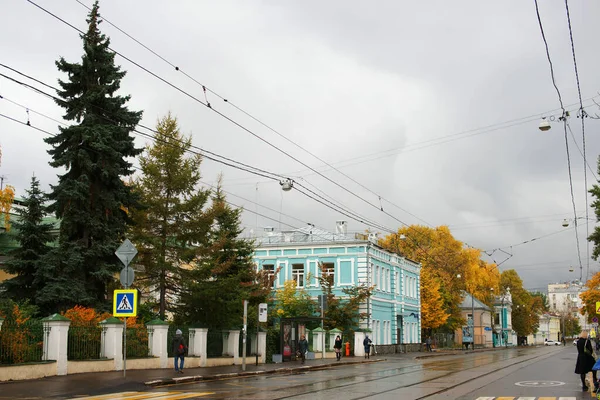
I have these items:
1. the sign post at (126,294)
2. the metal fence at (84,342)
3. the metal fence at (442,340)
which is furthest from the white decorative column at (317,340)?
the metal fence at (442,340)

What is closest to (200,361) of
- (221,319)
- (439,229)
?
(221,319)

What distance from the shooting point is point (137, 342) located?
27.0 m

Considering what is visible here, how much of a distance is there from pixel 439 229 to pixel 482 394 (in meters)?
68.3

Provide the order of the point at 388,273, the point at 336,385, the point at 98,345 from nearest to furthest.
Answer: the point at 336,385 → the point at 98,345 → the point at 388,273

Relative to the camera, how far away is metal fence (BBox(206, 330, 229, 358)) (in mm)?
32188

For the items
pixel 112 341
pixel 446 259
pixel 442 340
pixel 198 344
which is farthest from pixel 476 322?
pixel 112 341

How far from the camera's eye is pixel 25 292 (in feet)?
102

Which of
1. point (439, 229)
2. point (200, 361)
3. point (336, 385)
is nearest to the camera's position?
point (336, 385)

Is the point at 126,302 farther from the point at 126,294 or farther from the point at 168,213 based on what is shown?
the point at 168,213

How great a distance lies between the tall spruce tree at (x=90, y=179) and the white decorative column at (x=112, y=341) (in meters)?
4.71

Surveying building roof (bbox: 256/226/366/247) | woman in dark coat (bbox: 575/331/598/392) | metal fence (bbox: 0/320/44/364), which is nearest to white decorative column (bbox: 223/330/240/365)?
metal fence (bbox: 0/320/44/364)

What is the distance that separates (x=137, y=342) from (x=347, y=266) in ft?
98.2

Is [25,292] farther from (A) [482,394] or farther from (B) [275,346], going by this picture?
(A) [482,394]

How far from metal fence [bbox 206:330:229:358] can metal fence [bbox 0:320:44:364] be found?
35.8 feet
